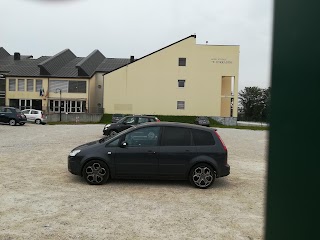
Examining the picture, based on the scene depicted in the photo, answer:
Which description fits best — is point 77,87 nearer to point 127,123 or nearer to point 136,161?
point 127,123

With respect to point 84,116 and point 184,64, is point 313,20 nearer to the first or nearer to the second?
point 84,116

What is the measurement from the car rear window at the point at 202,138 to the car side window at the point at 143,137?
90 cm

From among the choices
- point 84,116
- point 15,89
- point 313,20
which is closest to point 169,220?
point 313,20

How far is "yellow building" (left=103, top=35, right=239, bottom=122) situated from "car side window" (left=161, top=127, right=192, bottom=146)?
43999mm

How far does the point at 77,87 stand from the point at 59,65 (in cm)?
731

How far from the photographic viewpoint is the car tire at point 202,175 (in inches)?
314

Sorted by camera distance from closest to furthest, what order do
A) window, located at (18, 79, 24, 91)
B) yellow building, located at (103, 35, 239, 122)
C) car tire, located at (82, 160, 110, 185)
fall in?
car tire, located at (82, 160, 110, 185), yellow building, located at (103, 35, 239, 122), window, located at (18, 79, 24, 91)

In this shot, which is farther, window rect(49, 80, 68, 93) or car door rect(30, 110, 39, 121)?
window rect(49, 80, 68, 93)

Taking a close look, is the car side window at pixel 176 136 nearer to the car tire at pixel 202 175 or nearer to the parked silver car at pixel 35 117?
the car tire at pixel 202 175

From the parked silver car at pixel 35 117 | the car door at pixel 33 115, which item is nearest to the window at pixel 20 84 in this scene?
the parked silver car at pixel 35 117

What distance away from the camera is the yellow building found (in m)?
52.1

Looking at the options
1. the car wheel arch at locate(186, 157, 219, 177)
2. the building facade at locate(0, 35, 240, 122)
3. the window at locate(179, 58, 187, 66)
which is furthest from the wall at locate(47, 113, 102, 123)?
the car wheel arch at locate(186, 157, 219, 177)

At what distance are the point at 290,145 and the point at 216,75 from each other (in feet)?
171

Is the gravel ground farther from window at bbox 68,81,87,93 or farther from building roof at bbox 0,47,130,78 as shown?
building roof at bbox 0,47,130,78
